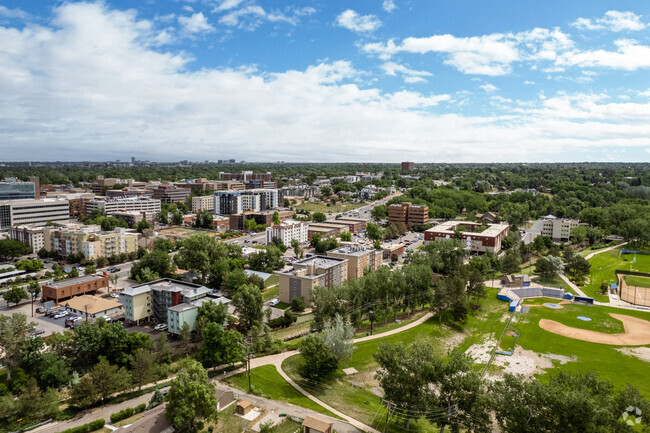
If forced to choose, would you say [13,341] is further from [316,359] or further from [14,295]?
[316,359]

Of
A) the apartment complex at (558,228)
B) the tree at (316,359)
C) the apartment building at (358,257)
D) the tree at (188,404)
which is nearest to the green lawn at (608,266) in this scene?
the apartment complex at (558,228)

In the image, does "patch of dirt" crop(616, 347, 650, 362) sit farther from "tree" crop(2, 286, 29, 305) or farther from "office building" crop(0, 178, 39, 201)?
"office building" crop(0, 178, 39, 201)

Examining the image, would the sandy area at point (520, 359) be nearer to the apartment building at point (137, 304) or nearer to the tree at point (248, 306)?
the tree at point (248, 306)

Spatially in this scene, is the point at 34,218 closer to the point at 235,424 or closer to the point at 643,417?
the point at 235,424

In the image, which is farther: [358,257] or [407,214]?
[407,214]

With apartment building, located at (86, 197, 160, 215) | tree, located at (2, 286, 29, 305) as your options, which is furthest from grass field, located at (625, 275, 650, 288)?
apartment building, located at (86, 197, 160, 215)

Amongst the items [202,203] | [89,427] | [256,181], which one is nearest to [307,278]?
[89,427]
